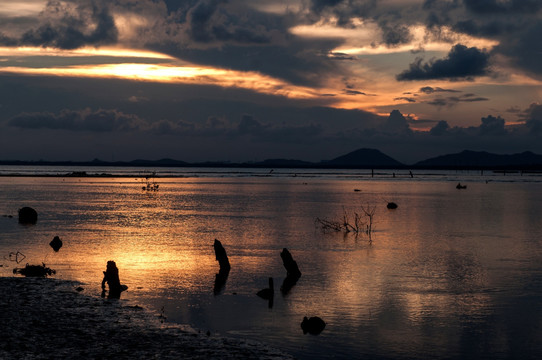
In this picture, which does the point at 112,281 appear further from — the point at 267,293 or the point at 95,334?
the point at 95,334

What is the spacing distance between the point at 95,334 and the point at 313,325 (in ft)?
27.2

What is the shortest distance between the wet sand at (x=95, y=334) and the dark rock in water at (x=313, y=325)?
8.91ft

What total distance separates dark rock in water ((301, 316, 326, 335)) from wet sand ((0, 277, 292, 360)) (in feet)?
8.91

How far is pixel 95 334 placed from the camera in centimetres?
2042

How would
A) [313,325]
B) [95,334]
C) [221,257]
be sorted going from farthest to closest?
[221,257] < [313,325] < [95,334]

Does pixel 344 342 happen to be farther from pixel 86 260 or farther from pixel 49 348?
pixel 86 260

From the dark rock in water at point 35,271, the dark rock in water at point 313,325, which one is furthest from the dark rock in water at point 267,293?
the dark rock in water at point 35,271

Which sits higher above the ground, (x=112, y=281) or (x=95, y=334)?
(x=112, y=281)

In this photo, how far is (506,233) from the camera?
60719 mm

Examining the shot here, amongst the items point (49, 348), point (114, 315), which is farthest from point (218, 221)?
point (49, 348)

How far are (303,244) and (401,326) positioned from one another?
2596cm

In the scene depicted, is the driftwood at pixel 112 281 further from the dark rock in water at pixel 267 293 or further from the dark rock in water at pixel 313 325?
the dark rock in water at pixel 313 325

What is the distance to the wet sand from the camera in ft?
60.3

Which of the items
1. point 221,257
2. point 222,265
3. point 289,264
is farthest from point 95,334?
point 222,265
